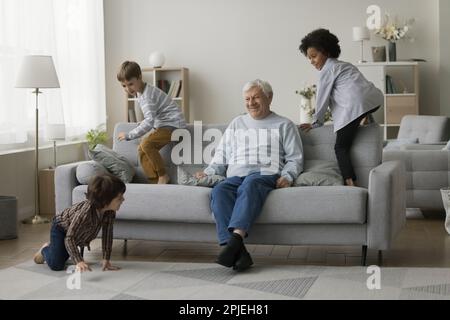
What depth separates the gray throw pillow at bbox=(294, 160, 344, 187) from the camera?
4.38m

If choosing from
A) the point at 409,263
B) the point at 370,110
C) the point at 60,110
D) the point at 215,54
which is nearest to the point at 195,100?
the point at 215,54

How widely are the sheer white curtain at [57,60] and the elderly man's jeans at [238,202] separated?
8.64 feet

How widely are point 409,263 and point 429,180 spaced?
1.70 m

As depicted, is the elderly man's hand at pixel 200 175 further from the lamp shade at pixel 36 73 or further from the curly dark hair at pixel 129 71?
the lamp shade at pixel 36 73

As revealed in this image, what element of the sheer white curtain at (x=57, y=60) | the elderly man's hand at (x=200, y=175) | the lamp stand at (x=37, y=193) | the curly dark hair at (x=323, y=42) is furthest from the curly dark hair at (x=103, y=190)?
the sheer white curtain at (x=57, y=60)

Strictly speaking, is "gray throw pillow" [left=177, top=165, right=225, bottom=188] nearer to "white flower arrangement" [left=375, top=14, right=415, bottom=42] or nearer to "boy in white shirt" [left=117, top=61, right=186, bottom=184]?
"boy in white shirt" [left=117, top=61, right=186, bottom=184]

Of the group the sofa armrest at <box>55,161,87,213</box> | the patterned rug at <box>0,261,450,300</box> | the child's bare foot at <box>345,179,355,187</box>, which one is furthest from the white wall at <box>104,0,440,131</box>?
the patterned rug at <box>0,261,450,300</box>

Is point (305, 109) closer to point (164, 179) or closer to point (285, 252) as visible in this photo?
point (164, 179)

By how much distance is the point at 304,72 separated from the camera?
8.88 metres

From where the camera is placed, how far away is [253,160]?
15.0 feet

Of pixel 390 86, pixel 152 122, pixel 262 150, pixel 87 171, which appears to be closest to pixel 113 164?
pixel 87 171

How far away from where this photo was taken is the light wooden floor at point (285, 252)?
4.43 m

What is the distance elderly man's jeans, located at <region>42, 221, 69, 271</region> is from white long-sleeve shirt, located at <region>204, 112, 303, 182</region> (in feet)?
3.42

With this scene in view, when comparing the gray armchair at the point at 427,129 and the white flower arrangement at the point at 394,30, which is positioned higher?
the white flower arrangement at the point at 394,30
